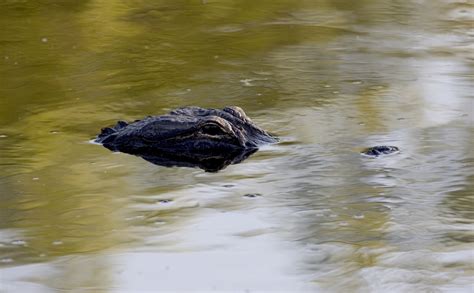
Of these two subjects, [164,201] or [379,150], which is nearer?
[164,201]

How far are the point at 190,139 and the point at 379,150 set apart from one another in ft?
3.64

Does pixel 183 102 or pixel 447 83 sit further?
pixel 447 83

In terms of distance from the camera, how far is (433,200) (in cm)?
591

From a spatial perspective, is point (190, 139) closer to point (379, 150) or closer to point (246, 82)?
point (379, 150)

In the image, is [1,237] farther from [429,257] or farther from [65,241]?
[429,257]

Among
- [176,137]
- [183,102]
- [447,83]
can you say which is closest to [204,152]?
[176,137]

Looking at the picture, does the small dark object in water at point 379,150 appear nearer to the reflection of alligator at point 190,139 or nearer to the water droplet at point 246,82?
the reflection of alligator at point 190,139

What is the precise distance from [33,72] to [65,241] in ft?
12.8

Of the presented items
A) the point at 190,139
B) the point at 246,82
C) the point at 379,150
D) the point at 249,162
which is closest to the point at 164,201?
the point at 249,162

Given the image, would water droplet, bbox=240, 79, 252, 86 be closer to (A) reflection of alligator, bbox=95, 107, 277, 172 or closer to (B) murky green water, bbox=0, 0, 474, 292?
(B) murky green water, bbox=0, 0, 474, 292

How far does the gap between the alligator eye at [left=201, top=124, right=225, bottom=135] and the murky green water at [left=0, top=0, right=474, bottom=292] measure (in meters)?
0.29

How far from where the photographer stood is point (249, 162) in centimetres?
665

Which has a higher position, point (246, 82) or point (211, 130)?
point (211, 130)

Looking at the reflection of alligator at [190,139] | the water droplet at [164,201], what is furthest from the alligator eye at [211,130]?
the water droplet at [164,201]
